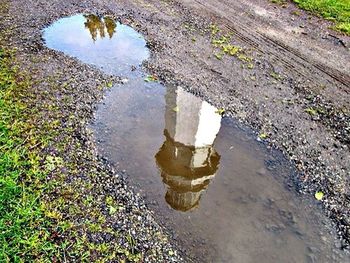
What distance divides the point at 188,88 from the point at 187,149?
4.73 feet

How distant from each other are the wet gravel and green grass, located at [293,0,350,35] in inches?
123

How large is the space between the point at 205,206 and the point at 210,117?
1959 millimetres

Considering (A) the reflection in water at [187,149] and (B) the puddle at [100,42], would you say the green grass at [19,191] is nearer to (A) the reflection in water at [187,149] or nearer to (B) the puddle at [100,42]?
(A) the reflection in water at [187,149]

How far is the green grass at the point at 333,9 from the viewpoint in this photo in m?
9.59

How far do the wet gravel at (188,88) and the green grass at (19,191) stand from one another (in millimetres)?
255

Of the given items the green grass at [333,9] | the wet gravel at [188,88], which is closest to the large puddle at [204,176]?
the wet gravel at [188,88]

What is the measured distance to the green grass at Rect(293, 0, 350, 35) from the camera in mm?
9594

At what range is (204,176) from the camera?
209 inches

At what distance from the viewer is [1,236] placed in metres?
3.97

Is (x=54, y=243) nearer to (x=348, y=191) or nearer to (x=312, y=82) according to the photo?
(x=348, y=191)

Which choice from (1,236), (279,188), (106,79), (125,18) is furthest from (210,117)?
(125,18)

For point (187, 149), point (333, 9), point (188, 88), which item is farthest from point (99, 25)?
point (333, 9)

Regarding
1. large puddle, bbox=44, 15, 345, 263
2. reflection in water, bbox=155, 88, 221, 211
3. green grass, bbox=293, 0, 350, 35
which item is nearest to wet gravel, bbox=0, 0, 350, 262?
large puddle, bbox=44, 15, 345, 263

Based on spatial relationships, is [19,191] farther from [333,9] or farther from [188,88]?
[333,9]
